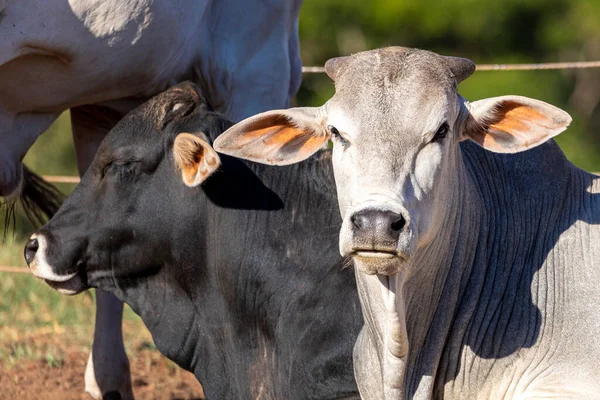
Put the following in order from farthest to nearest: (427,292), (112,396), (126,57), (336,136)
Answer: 1. (112,396)
2. (126,57)
3. (427,292)
4. (336,136)

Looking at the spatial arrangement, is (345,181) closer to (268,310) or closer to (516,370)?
(516,370)

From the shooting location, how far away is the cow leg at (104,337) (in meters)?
5.46

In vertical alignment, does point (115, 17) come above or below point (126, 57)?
above

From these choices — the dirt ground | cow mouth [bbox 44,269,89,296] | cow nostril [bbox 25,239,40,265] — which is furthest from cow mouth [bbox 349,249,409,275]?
the dirt ground

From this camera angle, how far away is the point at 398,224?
308cm

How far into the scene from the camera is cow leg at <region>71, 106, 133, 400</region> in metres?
5.46

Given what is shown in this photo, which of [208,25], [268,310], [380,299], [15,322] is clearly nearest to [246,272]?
[268,310]

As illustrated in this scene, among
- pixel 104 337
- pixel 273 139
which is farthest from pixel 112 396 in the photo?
pixel 273 139

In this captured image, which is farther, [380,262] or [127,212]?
[127,212]

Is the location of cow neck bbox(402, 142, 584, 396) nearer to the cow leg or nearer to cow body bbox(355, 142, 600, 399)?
cow body bbox(355, 142, 600, 399)

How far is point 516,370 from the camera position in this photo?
135 inches

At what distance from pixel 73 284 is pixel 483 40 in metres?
13.1

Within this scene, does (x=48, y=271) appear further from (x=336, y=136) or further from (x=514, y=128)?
(x=514, y=128)

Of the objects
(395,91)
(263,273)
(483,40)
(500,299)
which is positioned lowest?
(500,299)
